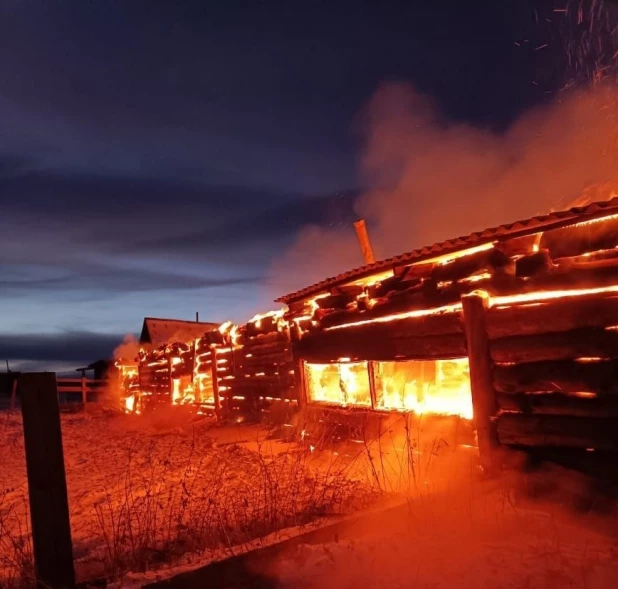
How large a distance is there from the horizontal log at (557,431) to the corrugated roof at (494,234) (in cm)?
210

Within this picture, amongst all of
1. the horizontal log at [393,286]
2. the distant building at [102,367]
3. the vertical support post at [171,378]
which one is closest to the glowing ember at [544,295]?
the horizontal log at [393,286]

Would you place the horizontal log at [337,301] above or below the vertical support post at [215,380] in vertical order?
above

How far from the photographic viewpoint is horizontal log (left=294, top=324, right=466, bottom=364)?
24.0ft

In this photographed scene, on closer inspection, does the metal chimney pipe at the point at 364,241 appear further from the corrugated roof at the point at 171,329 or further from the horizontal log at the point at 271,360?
the corrugated roof at the point at 171,329

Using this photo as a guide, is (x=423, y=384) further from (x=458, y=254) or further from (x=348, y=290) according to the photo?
(x=458, y=254)

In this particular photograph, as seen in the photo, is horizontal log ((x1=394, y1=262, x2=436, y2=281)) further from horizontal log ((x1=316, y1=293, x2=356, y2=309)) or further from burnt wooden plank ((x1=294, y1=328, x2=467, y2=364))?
horizontal log ((x1=316, y1=293, x2=356, y2=309))

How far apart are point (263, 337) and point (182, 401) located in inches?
303

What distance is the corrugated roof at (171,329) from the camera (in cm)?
3544

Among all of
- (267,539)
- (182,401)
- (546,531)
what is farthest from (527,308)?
(182,401)

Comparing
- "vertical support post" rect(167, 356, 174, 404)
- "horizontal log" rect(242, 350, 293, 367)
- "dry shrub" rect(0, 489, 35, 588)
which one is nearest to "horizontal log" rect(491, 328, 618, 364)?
"dry shrub" rect(0, 489, 35, 588)

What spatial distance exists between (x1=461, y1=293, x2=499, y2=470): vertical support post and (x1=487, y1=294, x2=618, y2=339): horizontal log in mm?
128

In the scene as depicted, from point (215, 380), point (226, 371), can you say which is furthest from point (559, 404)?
point (215, 380)

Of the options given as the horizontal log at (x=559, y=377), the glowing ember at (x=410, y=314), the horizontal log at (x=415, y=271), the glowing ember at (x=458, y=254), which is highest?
the glowing ember at (x=458, y=254)

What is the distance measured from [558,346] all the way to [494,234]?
156 centimetres
